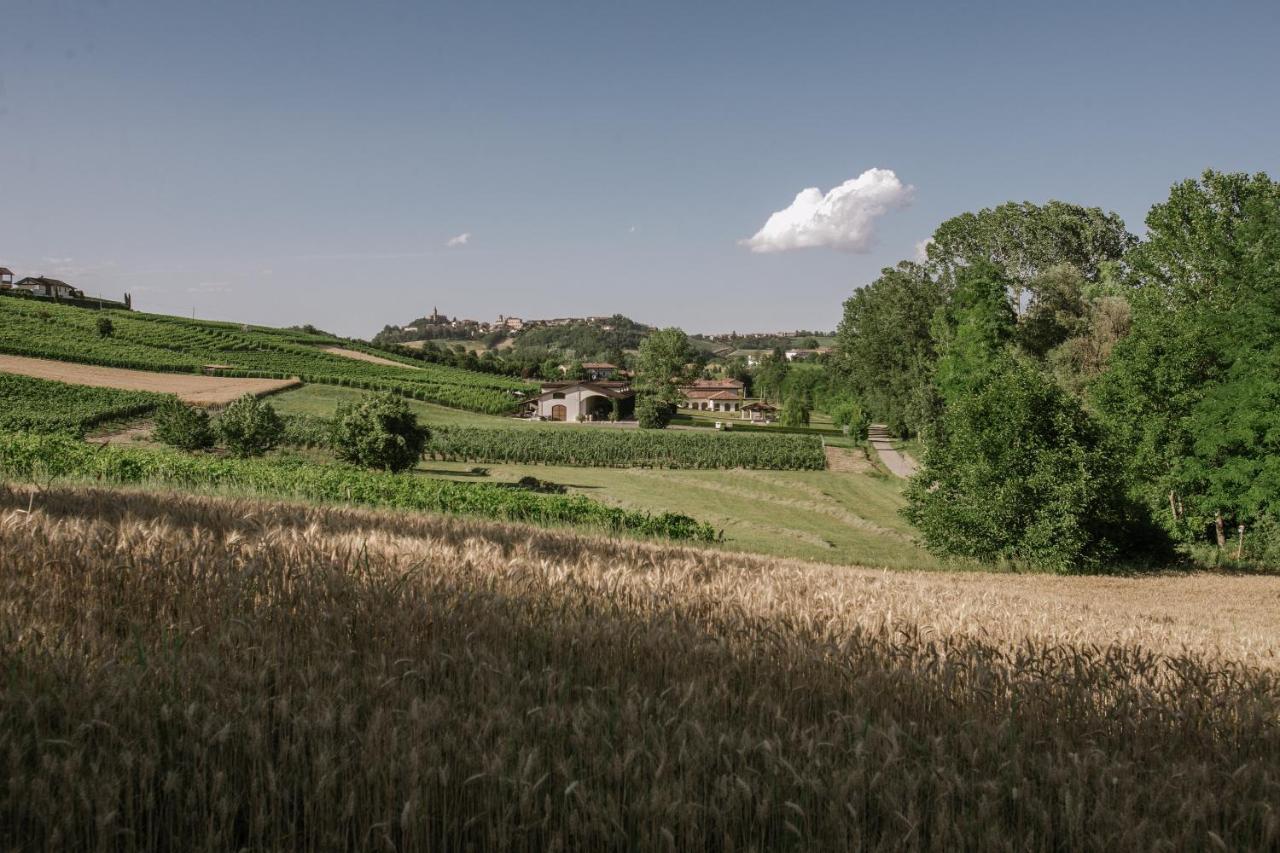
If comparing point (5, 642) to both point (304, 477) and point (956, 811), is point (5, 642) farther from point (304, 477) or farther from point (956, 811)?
point (304, 477)

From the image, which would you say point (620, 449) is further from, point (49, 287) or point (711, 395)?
point (49, 287)

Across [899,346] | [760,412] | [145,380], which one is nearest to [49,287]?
[145,380]

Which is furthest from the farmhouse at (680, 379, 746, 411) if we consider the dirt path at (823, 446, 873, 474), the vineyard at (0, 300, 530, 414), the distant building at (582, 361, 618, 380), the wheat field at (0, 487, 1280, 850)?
the wheat field at (0, 487, 1280, 850)

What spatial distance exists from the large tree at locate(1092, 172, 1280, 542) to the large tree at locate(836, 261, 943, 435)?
69.0 ft

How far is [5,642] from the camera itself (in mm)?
4184

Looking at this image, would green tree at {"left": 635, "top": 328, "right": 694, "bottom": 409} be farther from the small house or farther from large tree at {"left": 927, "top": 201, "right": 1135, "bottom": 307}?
the small house

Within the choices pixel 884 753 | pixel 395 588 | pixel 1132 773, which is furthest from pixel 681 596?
pixel 1132 773

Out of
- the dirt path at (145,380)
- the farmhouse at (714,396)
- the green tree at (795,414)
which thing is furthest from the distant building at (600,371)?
the dirt path at (145,380)

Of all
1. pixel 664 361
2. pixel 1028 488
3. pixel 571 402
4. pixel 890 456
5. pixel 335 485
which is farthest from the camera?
pixel 664 361

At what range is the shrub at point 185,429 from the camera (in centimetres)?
4597

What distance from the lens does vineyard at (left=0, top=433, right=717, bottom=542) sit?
21.0m

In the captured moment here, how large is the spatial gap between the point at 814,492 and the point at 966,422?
805 inches

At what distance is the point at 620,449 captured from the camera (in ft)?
213

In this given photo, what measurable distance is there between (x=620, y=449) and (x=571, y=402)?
103 feet
